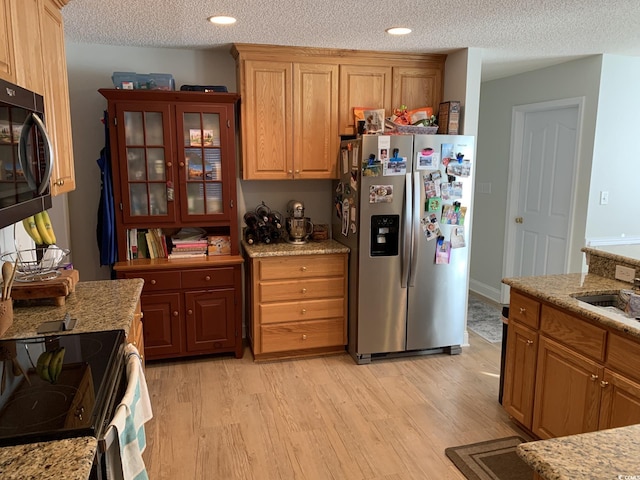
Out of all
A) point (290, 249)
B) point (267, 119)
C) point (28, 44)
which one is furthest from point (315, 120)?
point (28, 44)

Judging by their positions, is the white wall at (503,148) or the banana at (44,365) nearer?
the banana at (44,365)

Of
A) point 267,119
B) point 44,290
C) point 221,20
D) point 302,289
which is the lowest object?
point 302,289

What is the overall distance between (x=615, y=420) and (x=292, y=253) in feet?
7.30

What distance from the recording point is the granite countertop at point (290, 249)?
3561 mm

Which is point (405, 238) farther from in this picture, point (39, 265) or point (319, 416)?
point (39, 265)

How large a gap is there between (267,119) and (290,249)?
102cm

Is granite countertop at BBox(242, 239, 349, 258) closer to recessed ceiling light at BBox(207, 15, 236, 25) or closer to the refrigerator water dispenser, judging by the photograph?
the refrigerator water dispenser

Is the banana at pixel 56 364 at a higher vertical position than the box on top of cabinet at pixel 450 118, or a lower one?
lower

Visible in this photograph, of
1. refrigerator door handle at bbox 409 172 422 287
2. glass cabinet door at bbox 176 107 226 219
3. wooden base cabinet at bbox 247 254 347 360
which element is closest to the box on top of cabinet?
refrigerator door handle at bbox 409 172 422 287

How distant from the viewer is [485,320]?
15.3 ft

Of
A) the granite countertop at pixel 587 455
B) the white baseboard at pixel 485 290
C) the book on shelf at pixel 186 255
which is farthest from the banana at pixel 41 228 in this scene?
the white baseboard at pixel 485 290

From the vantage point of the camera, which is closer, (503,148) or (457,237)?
(457,237)

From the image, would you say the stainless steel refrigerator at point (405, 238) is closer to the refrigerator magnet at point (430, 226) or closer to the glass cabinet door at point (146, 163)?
the refrigerator magnet at point (430, 226)

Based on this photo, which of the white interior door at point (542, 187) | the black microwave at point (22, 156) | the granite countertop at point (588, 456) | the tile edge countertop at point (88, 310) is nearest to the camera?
the granite countertop at point (588, 456)
